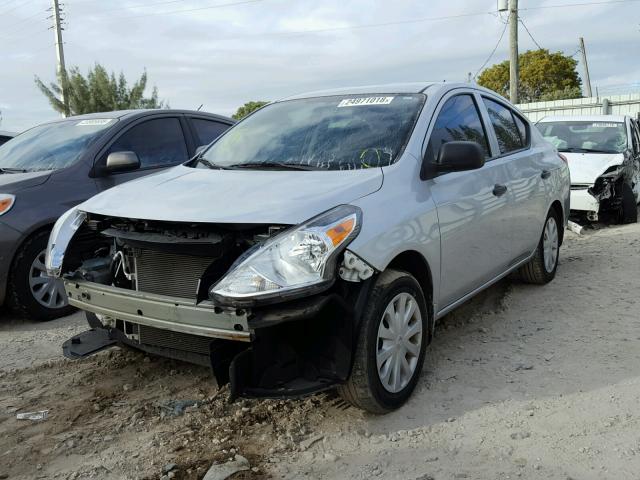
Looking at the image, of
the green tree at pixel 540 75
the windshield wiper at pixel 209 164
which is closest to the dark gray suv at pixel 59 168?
the windshield wiper at pixel 209 164

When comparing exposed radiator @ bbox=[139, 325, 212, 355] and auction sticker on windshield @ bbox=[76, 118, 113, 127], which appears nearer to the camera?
exposed radiator @ bbox=[139, 325, 212, 355]

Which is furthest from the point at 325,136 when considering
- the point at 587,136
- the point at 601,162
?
the point at 587,136

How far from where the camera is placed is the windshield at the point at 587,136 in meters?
9.59

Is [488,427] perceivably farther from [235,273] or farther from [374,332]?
[235,273]

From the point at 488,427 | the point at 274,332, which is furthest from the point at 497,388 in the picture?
the point at 274,332

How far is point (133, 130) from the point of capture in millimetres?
5691

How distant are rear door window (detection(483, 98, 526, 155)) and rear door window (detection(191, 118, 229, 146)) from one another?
3015 millimetres

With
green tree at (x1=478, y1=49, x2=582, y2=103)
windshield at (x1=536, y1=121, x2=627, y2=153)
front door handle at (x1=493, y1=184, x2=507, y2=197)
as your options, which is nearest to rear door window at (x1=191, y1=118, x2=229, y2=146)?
front door handle at (x1=493, y1=184, x2=507, y2=197)

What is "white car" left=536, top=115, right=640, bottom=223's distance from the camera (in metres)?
8.66

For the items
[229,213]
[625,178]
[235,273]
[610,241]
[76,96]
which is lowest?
[610,241]

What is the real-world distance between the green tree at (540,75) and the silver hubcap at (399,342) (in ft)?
147

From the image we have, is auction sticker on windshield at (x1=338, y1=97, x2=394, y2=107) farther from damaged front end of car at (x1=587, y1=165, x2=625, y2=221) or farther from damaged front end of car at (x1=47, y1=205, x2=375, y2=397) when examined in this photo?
damaged front end of car at (x1=587, y1=165, x2=625, y2=221)

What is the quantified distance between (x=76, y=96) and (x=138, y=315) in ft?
88.3

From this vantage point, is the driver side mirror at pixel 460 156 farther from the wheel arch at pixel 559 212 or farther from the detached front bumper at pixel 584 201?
the detached front bumper at pixel 584 201
